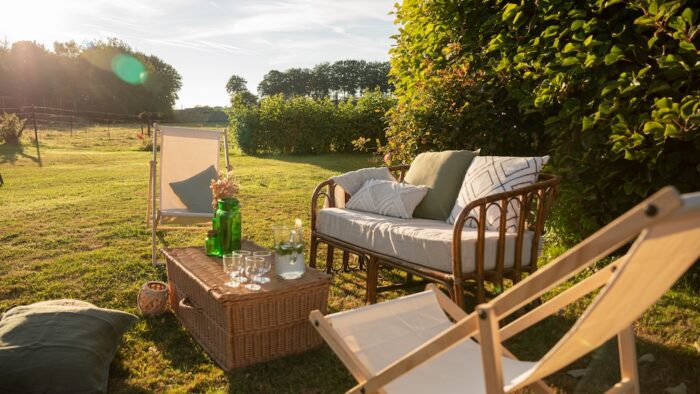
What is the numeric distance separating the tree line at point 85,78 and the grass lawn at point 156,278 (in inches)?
1087

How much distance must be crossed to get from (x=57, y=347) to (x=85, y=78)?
39.8 meters

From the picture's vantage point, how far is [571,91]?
11.8ft

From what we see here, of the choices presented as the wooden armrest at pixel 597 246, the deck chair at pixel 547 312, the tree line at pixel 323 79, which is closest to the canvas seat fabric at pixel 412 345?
the deck chair at pixel 547 312

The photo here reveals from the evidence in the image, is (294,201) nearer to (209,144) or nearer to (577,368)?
(209,144)

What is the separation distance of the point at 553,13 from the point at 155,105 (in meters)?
38.2

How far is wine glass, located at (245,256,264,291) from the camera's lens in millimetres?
2525

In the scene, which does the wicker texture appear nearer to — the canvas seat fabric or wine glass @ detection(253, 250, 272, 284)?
wine glass @ detection(253, 250, 272, 284)

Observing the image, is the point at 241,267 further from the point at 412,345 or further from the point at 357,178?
the point at 357,178

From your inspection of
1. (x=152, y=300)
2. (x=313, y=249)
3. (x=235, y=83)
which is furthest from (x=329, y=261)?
(x=235, y=83)

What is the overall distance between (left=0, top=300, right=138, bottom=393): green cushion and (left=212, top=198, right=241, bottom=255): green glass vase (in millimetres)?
732

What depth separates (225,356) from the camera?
2586 mm

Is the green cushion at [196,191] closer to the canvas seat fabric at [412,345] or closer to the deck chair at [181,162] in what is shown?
the deck chair at [181,162]

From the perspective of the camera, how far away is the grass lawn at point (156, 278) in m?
2.47

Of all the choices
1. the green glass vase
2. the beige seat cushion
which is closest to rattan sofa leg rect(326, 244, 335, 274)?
the beige seat cushion
